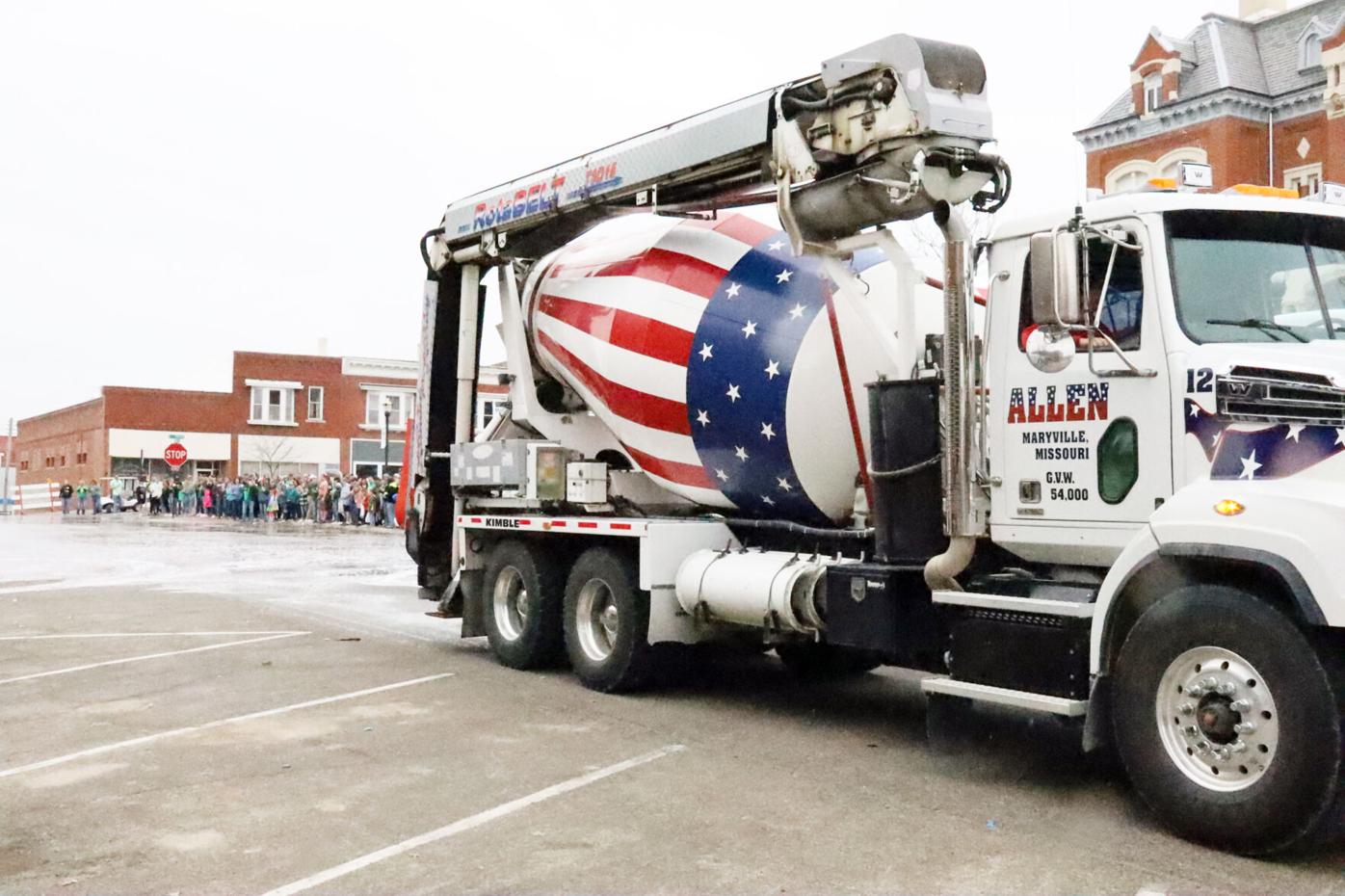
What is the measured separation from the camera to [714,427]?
29.1ft

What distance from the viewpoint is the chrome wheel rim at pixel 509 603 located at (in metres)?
10.5

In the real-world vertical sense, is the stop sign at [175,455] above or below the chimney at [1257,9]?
below

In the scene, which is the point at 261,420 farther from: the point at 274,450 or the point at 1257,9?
the point at 1257,9

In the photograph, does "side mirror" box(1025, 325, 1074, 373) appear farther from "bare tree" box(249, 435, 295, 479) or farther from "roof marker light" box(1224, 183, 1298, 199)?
"bare tree" box(249, 435, 295, 479)

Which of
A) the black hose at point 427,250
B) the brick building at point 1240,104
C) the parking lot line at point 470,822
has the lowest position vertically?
the parking lot line at point 470,822

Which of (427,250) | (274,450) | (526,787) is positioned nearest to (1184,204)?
(526,787)

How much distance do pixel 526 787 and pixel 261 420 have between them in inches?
2320

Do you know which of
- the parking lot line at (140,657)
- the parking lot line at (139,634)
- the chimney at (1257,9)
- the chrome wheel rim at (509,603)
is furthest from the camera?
the chimney at (1257,9)

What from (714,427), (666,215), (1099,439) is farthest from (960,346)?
(666,215)

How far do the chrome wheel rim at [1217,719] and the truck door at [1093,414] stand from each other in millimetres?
836

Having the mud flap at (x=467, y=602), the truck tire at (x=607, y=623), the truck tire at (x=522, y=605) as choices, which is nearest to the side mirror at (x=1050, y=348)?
the truck tire at (x=607, y=623)

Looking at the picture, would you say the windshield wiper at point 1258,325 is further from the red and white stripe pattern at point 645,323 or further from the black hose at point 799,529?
the red and white stripe pattern at point 645,323

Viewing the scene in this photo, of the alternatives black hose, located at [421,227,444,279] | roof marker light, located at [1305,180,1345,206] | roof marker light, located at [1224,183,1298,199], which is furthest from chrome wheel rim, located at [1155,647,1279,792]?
black hose, located at [421,227,444,279]

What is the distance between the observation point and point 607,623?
376 inches
